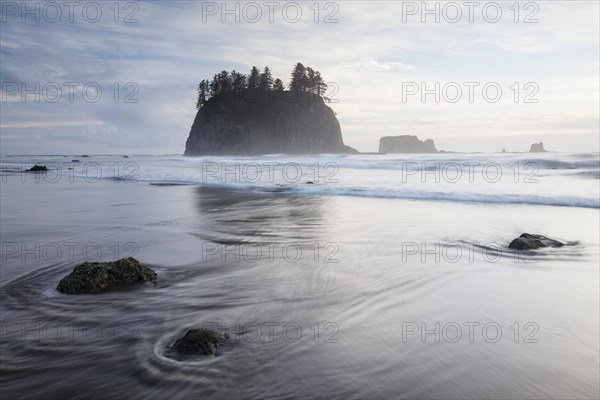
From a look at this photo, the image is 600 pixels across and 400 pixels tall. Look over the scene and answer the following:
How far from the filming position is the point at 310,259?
6309 millimetres

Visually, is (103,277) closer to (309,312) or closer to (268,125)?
(309,312)

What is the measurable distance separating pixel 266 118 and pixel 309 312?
266 feet

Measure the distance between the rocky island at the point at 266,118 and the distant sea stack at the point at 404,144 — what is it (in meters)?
43.4

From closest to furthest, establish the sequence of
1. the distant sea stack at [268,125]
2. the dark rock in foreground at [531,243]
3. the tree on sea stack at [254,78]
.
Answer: the dark rock in foreground at [531,243]
the distant sea stack at [268,125]
the tree on sea stack at [254,78]

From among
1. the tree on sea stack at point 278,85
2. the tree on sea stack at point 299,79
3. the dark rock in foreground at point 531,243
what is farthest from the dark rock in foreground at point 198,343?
the tree on sea stack at point 278,85

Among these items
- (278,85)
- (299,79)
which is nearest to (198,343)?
(299,79)

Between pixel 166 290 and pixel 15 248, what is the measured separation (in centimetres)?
355

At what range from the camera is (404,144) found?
126 metres

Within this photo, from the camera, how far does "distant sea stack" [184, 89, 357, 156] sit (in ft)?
267

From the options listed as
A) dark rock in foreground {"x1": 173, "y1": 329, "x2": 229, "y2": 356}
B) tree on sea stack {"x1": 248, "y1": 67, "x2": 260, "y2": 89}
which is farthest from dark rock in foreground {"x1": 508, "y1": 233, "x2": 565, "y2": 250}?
tree on sea stack {"x1": 248, "y1": 67, "x2": 260, "y2": 89}

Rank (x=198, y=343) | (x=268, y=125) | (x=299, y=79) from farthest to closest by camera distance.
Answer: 1. (x=299, y=79)
2. (x=268, y=125)
3. (x=198, y=343)

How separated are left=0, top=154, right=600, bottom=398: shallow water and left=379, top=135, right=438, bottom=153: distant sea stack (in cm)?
11992

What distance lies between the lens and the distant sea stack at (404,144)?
12575 centimetres

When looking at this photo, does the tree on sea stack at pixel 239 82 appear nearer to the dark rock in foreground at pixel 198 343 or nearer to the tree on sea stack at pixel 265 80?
the tree on sea stack at pixel 265 80
